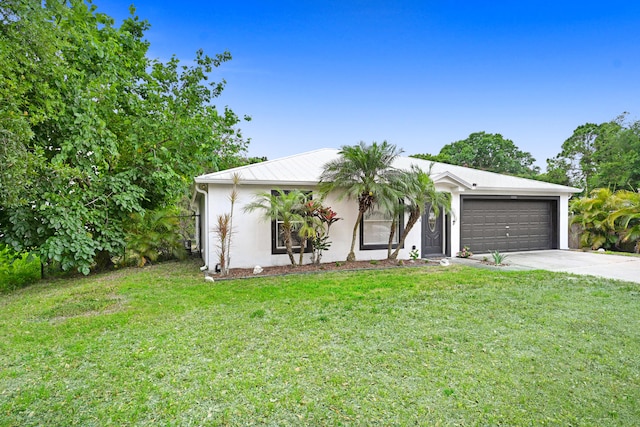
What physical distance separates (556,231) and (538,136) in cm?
1909

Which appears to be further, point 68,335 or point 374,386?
point 68,335

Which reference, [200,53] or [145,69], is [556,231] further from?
[145,69]

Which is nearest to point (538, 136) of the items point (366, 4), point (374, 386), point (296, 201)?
point (366, 4)

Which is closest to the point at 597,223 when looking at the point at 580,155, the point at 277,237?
the point at 277,237

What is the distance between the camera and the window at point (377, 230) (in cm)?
981

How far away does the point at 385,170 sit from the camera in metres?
8.66

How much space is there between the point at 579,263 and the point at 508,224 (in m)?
2.81

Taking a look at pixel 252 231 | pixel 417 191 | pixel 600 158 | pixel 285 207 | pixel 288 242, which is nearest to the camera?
pixel 285 207

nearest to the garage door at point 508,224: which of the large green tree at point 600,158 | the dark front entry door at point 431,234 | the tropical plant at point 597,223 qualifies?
the dark front entry door at point 431,234

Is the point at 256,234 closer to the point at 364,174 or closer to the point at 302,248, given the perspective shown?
the point at 302,248

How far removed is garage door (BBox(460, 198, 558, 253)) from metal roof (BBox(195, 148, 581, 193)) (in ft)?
1.88

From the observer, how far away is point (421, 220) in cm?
1038

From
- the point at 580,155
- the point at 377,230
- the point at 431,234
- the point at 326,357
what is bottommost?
the point at 326,357

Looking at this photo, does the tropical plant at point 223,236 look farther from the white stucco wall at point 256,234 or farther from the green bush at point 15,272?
the green bush at point 15,272
